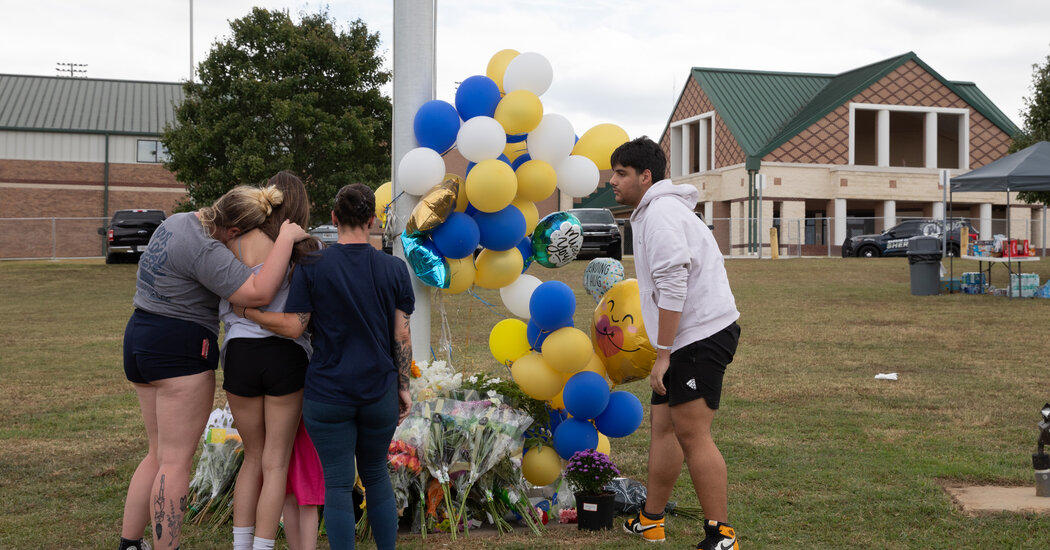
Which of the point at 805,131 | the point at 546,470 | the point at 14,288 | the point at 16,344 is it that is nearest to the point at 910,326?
the point at 546,470

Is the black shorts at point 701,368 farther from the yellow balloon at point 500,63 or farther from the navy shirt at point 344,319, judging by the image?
the yellow balloon at point 500,63

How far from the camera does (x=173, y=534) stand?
3.80 m

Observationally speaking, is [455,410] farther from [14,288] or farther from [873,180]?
[873,180]

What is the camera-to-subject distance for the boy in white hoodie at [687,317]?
396 centimetres

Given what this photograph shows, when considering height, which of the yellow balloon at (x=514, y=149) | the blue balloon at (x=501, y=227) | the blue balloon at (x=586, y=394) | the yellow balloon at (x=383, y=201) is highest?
the yellow balloon at (x=514, y=149)

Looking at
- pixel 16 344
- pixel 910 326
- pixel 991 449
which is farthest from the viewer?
pixel 910 326

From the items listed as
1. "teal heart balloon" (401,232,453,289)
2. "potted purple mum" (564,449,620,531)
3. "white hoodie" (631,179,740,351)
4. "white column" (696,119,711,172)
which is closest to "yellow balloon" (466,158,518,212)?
"teal heart balloon" (401,232,453,289)

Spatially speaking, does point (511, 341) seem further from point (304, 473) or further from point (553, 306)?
point (304, 473)

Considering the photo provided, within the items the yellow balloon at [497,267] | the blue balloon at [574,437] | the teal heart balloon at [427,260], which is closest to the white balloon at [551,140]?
the yellow balloon at [497,267]

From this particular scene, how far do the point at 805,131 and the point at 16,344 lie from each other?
31.1 meters

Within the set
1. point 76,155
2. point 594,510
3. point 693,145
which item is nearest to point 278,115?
point 594,510

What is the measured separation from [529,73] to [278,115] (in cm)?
2002

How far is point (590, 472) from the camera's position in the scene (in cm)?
459

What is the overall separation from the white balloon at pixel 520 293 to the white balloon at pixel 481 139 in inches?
32.1
